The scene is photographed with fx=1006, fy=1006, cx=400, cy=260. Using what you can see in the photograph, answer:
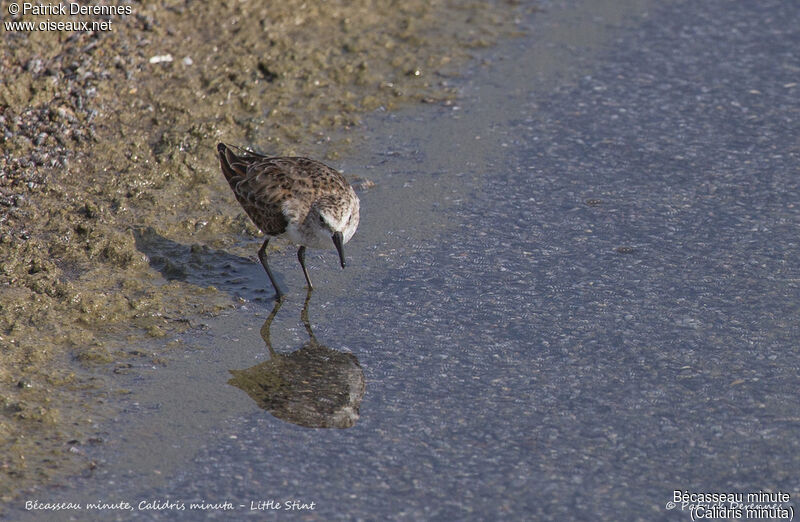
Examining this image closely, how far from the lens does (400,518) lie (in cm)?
516

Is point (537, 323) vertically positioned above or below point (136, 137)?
below

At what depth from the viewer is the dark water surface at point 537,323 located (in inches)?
214

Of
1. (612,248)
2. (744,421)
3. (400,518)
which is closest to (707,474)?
(744,421)

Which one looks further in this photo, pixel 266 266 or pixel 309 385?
pixel 266 266

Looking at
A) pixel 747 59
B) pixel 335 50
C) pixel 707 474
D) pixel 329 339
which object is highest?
pixel 335 50

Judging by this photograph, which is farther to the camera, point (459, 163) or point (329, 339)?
point (459, 163)

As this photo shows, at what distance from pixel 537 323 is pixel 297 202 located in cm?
187

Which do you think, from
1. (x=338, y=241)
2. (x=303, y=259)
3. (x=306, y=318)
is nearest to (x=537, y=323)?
(x=338, y=241)

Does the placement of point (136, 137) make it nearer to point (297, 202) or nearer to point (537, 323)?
point (297, 202)

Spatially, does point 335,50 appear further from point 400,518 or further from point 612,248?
point 400,518

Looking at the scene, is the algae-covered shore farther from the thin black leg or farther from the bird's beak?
the bird's beak

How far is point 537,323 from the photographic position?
22.2ft

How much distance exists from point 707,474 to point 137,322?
377cm

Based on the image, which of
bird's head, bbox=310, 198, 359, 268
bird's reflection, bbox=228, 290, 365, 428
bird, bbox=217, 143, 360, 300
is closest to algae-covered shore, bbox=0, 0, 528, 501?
bird, bbox=217, 143, 360, 300
